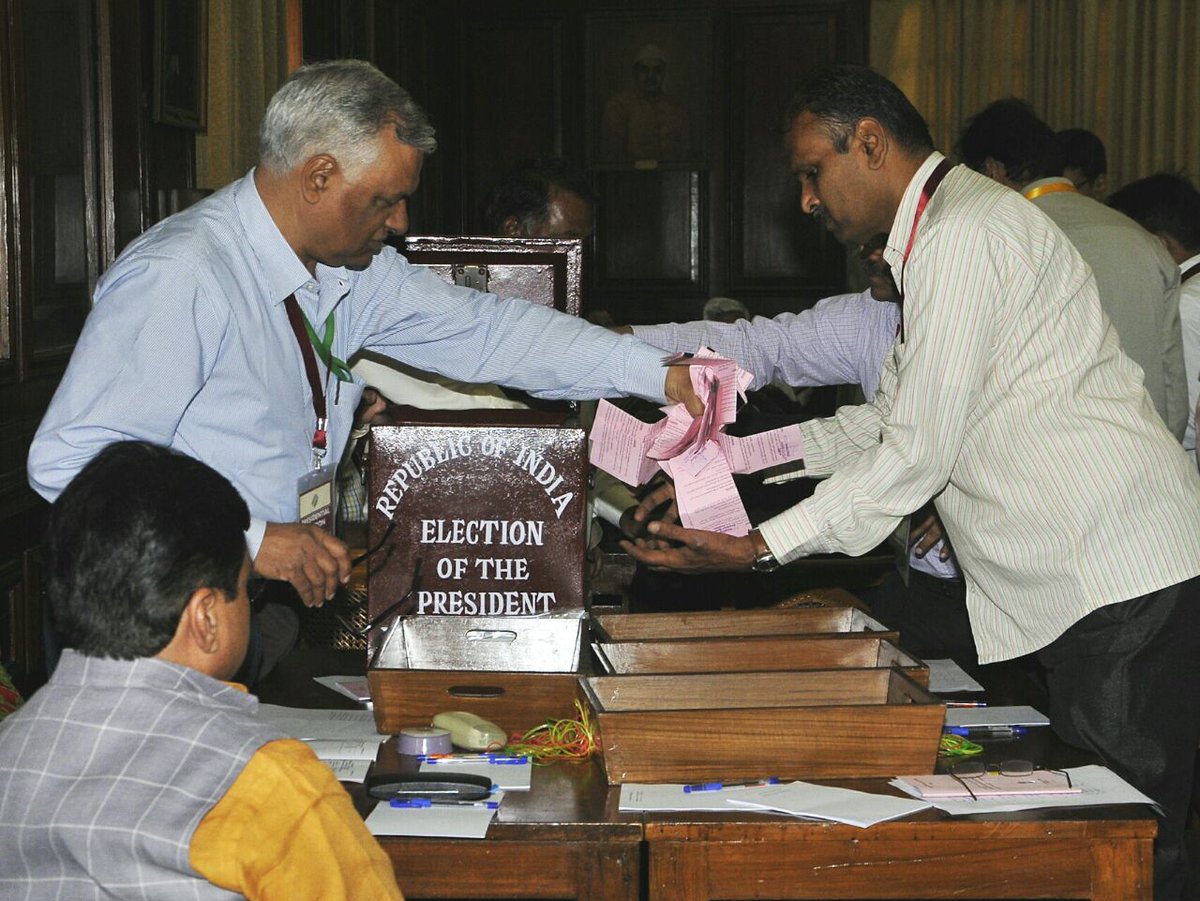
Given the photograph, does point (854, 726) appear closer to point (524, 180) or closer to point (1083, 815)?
point (1083, 815)

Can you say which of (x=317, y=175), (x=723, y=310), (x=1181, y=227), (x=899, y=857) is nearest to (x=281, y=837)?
(x=899, y=857)

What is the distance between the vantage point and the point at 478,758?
2.01 m

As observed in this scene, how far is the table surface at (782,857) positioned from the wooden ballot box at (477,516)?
2.26 feet

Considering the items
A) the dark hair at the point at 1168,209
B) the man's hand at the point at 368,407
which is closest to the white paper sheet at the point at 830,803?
the man's hand at the point at 368,407

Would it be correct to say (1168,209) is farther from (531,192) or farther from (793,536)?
(793,536)

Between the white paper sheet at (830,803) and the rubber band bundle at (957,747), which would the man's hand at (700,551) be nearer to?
the rubber band bundle at (957,747)

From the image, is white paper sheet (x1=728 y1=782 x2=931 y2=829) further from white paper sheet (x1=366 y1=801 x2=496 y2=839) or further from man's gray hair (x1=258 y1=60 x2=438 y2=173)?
man's gray hair (x1=258 y1=60 x2=438 y2=173)

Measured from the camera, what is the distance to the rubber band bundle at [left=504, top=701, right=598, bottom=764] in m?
2.02

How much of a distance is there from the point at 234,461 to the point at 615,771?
81 cm

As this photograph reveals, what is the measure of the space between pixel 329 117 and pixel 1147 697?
5.21 ft

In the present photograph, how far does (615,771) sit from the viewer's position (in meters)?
1.88

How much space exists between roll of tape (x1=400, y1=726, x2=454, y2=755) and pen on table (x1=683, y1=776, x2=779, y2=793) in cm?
38

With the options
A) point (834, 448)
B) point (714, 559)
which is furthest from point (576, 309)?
point (714, 559)

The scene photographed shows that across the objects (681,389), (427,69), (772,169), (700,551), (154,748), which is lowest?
(700,551)
